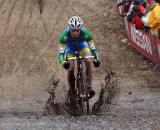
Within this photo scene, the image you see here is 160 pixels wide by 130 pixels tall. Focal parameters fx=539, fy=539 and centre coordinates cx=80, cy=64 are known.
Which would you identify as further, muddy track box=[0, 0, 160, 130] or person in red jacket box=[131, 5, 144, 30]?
person in red jacket box=[131, 5, 144, 30]

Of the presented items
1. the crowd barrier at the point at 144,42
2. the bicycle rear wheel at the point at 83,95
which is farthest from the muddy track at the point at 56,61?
the bicycle rear wheel at the point at 83,95

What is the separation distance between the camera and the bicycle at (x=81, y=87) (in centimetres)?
1057

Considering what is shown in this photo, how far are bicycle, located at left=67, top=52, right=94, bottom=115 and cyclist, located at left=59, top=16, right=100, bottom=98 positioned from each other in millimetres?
110

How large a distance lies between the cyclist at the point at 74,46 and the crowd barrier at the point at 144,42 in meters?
2.92

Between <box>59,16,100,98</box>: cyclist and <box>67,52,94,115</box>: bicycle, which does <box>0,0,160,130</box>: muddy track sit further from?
<box>59,16,100,98</box>: cyclist

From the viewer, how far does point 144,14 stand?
1462 centimetres

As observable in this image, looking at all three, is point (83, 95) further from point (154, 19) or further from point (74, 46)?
point (154, 19)

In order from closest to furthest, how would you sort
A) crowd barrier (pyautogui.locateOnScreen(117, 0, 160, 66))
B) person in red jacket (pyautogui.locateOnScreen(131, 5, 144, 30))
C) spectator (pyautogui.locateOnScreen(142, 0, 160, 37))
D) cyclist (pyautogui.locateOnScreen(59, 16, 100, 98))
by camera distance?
cyclist (pyautogui.locateOnScreen(59, 16, 100, 98))
spectator (pyautogui.locateOnScreen(142, 0, 160, 37))
crowd barrier (pyautogui.locateOnScreen(117, 0, 160, 66))
person in red jacket (pyautogui.locateOnScreen(131, 5, 144, 30))

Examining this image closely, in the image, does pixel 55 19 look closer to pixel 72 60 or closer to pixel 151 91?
pixel 151 91

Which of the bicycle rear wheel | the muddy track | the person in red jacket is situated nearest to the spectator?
the person in red jacket

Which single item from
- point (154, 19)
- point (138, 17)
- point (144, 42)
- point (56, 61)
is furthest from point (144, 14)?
point (56, 61)

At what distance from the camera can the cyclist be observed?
1084 cm

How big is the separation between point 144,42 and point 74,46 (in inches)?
173

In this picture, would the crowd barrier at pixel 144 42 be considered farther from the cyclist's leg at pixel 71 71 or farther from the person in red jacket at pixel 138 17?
the cyclist's leg at pixel 71 71
